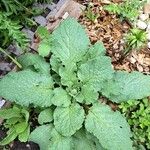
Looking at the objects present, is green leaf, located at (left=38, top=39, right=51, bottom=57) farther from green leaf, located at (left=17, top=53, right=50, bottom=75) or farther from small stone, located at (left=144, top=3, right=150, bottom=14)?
small stone, located at (left=144, top=3, right=150, bottom=14)

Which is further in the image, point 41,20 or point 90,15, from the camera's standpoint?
point 90,15

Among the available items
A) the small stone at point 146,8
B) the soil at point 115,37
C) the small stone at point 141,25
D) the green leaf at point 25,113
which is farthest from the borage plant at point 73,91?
the small stone at point 146,8

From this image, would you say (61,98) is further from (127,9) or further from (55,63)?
(127,9)

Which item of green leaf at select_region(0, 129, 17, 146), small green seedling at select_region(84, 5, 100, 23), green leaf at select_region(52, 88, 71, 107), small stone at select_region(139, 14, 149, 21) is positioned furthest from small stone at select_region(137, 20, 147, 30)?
green leaf at select_region(0, 129, 17, 146)

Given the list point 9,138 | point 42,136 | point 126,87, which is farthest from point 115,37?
point 9,138

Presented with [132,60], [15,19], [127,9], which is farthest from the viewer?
[127,9]

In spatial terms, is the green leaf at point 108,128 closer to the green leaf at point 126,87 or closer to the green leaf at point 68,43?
the green leaf at point 126,87

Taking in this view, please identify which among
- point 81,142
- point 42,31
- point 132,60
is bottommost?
point 132,60

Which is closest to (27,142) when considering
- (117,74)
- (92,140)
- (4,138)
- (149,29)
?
(4,138)
